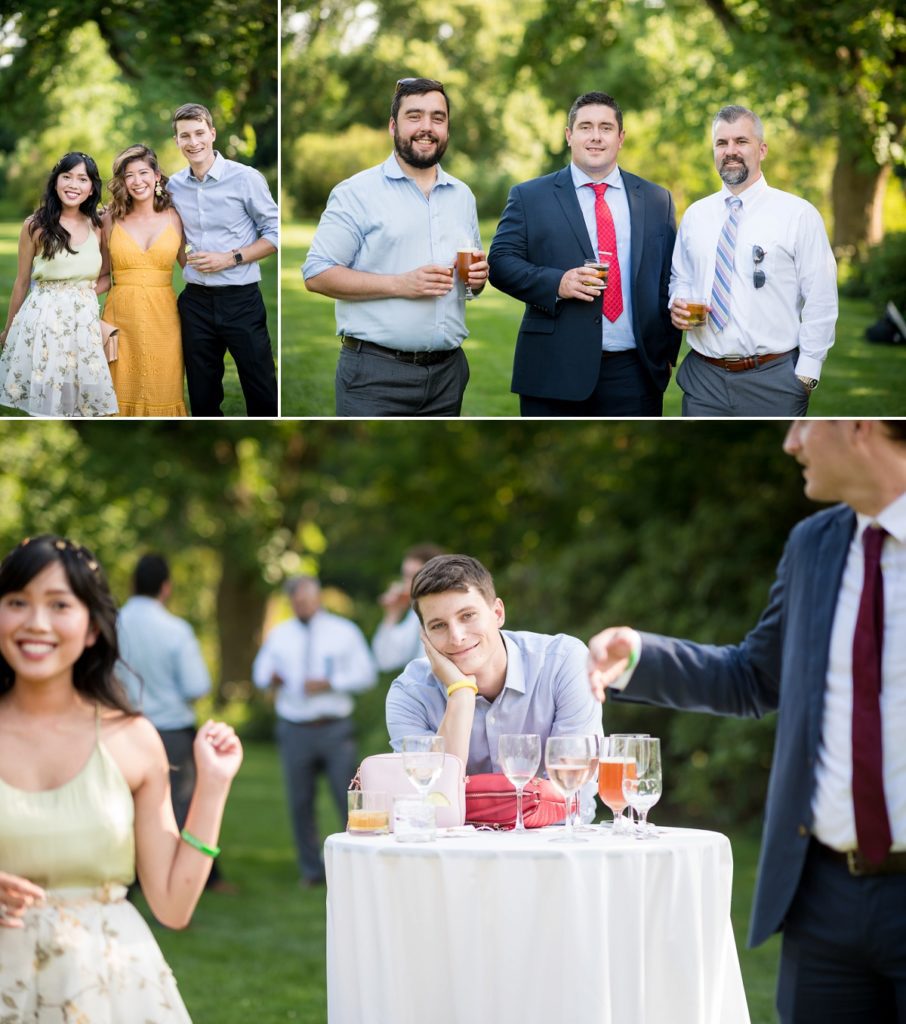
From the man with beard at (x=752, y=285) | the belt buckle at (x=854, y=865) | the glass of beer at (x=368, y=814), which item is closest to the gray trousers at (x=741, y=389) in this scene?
the man with beard at (x=752, y=285)

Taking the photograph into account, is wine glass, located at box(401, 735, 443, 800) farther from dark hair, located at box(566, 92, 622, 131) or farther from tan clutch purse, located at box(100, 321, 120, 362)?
dark hair, located at box(566, 92, 622, 131)

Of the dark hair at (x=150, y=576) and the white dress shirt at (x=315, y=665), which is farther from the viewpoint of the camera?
the white dress shirt at (x=315, y=665)

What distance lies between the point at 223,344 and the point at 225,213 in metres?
0.54

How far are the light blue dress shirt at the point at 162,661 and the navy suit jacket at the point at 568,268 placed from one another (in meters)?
2.62

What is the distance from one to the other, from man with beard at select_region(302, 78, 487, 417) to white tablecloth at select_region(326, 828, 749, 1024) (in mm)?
2815

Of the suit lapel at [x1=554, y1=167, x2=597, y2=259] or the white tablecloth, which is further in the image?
the suit lapel at [x1=554, y1=167, x2=597, y2=259]

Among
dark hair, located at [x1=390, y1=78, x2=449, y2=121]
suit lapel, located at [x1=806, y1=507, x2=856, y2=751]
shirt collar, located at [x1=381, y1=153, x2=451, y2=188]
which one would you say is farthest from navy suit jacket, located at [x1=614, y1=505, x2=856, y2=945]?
dark hair, located at [x1=390, y1=78, x2=449, y2=121]

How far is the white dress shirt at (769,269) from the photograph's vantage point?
18.4 feet

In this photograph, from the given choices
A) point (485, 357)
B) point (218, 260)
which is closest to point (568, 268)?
point (485, 357)

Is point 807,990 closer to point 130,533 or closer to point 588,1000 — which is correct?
point 588,1000

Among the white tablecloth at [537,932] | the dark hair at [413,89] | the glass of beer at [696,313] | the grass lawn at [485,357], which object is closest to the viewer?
the white tablecloth at [537,932]

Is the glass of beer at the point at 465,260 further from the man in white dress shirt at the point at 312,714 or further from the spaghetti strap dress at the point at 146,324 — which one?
the man in white dress shirt at the point at 312,714

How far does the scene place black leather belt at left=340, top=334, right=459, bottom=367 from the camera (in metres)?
5.71

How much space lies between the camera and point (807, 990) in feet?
9.04
